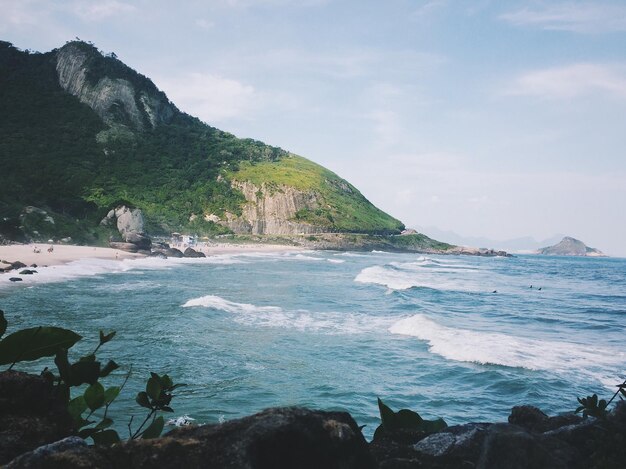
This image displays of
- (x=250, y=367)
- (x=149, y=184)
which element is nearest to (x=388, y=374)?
(x=250, y=367)

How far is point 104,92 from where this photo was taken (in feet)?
400

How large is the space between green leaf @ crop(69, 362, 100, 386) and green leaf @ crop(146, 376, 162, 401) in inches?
11.2

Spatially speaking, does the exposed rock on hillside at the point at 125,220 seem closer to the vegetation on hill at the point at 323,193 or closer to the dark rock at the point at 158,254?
the dark rock at the point at 158,254

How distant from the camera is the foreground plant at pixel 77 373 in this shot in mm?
1613

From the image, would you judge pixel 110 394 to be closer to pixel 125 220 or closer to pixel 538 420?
pixel 538 420

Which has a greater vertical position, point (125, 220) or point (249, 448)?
point (125, 220)

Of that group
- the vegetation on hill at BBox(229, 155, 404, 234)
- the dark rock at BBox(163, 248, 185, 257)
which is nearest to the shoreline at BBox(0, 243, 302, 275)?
the dark rock at BBox(163, 248, 185, 257)

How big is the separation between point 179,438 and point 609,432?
3589 millimetres

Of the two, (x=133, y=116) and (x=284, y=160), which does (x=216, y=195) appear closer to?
(x=133, y=116)

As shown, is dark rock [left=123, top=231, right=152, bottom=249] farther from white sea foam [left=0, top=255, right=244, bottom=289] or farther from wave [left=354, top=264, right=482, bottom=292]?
wave [left=354, top=264, right=482, bottom=292]

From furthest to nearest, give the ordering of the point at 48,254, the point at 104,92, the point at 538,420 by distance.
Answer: the point at 104,92 → the point at 48,254 → the point at 538,420

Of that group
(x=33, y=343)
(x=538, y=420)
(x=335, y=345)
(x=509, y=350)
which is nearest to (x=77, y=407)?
(x=33, y=343)

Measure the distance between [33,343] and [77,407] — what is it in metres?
Result: 0.89

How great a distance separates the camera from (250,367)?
1379cm
